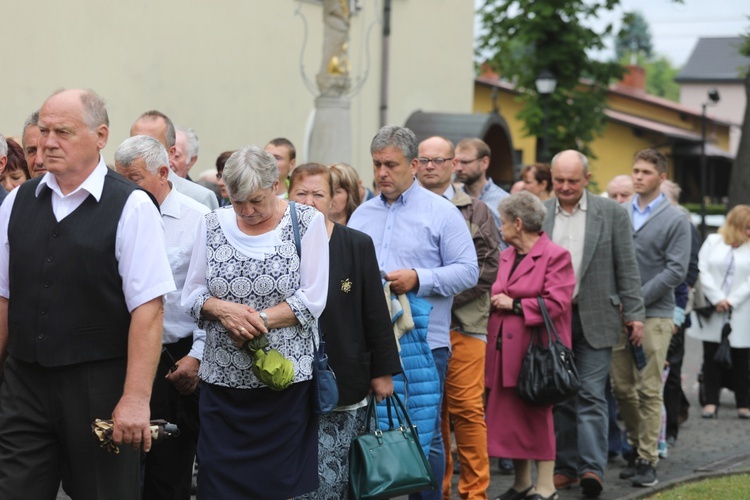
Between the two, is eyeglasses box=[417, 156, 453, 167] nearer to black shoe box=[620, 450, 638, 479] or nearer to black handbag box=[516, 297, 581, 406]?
black handbag box=[516, 297, 581, 406]

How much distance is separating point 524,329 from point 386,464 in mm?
2292

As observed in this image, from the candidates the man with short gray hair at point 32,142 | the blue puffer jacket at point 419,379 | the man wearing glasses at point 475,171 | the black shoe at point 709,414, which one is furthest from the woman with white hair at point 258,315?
the black shoe at point 709,414

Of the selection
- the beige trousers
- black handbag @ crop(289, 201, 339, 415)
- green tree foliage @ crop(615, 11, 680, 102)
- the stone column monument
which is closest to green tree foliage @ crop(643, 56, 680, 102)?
green tree foliage @ crop(615, 11, 680, 102)

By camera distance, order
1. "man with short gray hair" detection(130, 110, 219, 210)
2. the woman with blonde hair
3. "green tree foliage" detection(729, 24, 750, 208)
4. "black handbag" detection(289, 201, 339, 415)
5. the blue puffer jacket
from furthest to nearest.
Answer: "green tree foliage" detection(729, 24, 750, 208)
the woman with blonde hair
"man with short gray hair" detection(130, 110, 219, 210)
the blue puffer jacket
"black handbag" detection(289, 201, 339, 415)

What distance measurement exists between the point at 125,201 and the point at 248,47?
495 inches

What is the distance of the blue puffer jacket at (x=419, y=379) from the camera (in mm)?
6723

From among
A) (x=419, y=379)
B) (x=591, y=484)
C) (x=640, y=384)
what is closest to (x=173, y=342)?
(x=419, y=379)

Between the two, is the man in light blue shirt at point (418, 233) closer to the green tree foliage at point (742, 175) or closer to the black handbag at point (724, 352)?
the black handbag at point (724, 352)

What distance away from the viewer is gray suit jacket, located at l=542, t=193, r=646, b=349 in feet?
28.1

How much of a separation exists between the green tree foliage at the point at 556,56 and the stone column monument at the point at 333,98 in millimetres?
11911

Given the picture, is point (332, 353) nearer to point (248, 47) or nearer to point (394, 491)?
point (394, 491)

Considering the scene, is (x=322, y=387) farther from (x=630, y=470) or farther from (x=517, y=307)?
(x=630, y=470)

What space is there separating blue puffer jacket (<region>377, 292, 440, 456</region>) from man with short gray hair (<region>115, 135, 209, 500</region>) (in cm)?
109

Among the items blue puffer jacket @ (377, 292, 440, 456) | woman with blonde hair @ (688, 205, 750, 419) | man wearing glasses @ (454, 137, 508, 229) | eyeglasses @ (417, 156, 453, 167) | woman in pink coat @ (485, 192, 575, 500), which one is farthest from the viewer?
woman with blonde hair @ (688, 205, 750, 419)
